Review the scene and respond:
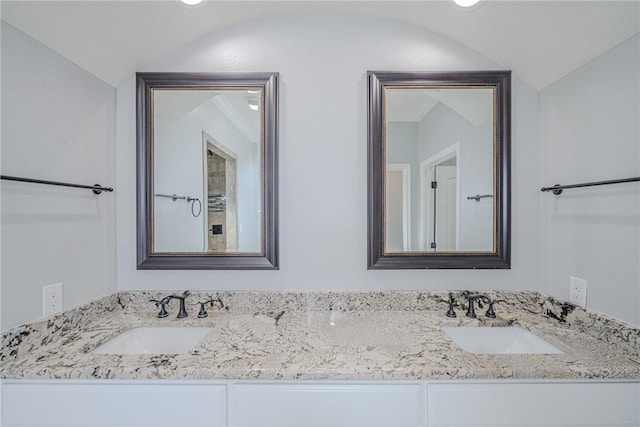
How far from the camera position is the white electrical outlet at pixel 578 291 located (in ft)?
4.22

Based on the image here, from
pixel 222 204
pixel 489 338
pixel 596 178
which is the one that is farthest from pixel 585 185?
pixel 222 204

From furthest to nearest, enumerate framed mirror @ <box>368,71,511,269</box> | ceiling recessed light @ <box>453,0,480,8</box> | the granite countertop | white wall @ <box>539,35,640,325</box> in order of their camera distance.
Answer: framed mirror @ <box>368,71,511,269</box> → ceiling recessed light @ <box>453,0,480,8</box> → white wall @ <box>539,35,640,325</box> → the granite countertop

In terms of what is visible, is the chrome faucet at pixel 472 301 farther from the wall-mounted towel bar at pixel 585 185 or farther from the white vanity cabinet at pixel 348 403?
the wall-mounted towel bar at pixel 585 185

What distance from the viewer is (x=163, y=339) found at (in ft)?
4.59

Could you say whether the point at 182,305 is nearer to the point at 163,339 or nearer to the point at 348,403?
the point at 163,339

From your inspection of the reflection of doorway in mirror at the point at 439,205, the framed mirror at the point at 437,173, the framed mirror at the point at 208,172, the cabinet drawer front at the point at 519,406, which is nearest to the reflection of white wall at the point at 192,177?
the framed mirror at the point at 208,172

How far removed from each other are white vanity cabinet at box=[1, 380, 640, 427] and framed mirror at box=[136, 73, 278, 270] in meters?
0.61

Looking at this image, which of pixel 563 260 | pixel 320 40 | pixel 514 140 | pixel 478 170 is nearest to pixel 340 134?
pixel 320 40

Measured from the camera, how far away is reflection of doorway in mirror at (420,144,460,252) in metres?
1.50

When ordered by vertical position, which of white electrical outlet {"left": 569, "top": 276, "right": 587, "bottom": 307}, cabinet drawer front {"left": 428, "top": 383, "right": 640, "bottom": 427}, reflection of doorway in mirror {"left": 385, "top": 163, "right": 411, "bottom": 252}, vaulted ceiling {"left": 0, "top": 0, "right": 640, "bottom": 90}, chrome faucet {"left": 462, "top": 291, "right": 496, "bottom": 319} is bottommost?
cabinet drawer front {"left": 428, "top": 383, "right": 640, "bottom": 427}

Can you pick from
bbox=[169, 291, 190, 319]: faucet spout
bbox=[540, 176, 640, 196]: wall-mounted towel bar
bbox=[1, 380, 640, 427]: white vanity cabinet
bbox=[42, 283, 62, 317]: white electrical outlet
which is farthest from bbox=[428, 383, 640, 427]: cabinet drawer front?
bbox=[42, 283, 62, 317]: white electrical outlet

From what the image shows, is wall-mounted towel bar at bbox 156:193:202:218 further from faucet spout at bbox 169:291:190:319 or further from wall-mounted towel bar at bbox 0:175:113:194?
faucet spout at bbox 169:291:190:319

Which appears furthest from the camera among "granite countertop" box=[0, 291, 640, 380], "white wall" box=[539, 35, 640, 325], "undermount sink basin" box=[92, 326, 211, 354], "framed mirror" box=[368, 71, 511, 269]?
"framed mirror" box=[368, 71, 511, 269]

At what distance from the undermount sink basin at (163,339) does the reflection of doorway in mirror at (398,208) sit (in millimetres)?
977
